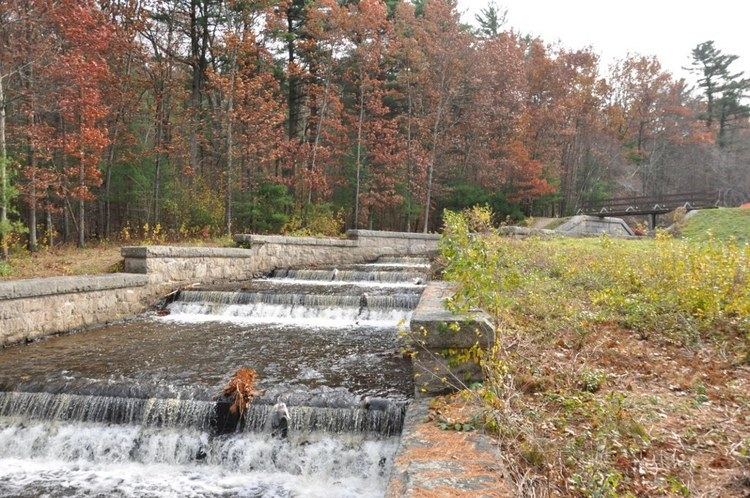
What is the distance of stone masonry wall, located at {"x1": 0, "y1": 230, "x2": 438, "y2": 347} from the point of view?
7401 mm

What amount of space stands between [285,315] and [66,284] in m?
3.62

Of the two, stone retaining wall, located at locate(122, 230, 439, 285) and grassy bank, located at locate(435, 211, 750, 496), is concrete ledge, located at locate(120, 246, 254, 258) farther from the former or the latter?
grassy bank, located at locate(435, 211, 750, 496)

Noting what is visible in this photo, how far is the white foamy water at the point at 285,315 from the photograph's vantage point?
8.63 meters

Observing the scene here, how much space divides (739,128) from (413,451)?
4458 centimetres

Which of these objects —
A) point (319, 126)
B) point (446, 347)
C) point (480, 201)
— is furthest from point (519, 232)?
point (446, 347)

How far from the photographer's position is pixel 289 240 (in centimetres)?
1416

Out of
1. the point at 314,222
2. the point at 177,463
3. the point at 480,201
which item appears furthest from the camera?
the point at 480,201

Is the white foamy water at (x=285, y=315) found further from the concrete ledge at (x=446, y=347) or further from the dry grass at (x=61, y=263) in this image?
the concrete ledge at (x=446, y=347)

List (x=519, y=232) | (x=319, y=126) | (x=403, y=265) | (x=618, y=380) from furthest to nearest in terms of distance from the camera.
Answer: (x=319, y=126) < (x=519, y=232) < (x=403, y=265) < (x=618, y=380)

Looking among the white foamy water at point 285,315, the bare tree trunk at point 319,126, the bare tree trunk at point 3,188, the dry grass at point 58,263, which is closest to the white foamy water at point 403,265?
the white foamy water at point 285,315

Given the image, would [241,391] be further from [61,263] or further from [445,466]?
[61,263]

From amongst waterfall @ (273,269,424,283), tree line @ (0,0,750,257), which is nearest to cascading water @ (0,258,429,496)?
waterfall @ (273,269,424,283)

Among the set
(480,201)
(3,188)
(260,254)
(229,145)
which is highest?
(229,145)

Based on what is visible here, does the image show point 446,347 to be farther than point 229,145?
No
